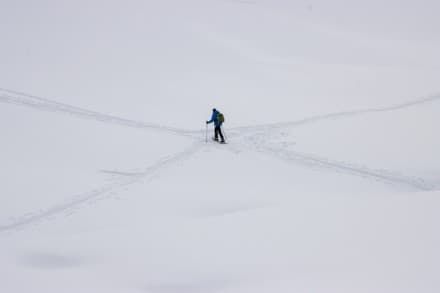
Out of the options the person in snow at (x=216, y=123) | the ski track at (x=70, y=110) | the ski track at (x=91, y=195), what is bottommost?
the ski track at (x=91, y=195)

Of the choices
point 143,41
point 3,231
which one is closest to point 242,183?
point 3,231

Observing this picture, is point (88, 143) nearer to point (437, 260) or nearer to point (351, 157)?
point (351, 157)

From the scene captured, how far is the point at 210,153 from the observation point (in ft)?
59.5

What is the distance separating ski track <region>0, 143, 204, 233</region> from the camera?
11.9 metres

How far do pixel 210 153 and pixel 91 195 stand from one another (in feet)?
18.6

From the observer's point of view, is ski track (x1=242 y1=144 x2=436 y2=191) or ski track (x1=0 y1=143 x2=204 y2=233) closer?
ski track (x1=0 y1=143 x2=204 y2=233)

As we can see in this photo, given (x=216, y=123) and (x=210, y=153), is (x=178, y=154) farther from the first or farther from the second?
(x=216, y=123)

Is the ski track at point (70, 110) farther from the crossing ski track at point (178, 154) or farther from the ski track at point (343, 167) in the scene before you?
the ski track at point (343, 167)

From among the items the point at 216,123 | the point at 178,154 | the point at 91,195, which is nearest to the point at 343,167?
the point at 216,123

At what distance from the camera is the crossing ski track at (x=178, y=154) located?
13055 mm

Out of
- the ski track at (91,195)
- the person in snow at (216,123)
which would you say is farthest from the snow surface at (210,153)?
the person in snow at (216,123)

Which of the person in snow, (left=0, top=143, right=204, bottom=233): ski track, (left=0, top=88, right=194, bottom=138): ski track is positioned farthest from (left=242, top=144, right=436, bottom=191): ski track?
(left=0, top=88, right=194, bottom=138): ski track

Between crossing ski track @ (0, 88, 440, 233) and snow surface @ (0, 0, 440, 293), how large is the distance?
0.09m

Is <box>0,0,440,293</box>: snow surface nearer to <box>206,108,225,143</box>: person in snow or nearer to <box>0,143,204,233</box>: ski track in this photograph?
<box>0,143,204,233</box>: ski track
